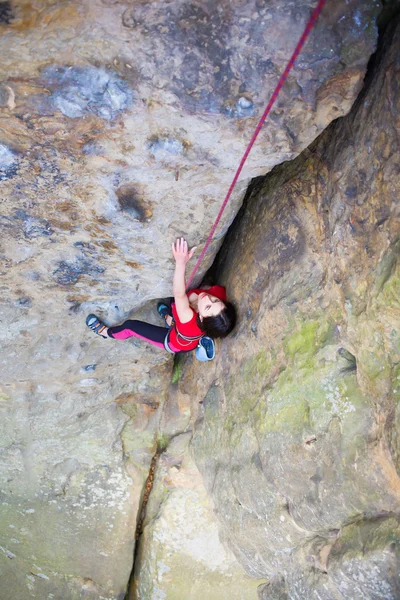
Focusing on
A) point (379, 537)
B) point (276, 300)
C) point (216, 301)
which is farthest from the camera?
point (216, 301)

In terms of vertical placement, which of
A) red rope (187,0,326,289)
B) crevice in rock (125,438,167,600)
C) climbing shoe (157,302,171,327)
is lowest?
crevice in rock (125,438,167,600)

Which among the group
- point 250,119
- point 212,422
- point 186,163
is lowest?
point 212,422

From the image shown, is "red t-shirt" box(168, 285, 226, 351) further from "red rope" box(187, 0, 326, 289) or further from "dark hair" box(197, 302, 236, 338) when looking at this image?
"red rope" box(187, 0, 326, 289)

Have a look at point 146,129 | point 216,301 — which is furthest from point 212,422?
point 146,129

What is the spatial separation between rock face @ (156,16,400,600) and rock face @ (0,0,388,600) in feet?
0.21

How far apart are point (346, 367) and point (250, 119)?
3.57 ft

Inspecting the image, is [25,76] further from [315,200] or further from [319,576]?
[319,576]

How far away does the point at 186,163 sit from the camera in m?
1.96

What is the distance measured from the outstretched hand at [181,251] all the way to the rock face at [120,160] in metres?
0.04

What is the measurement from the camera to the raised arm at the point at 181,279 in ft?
7.93

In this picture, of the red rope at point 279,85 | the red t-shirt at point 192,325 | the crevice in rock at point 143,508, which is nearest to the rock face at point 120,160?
the red rope at point 279,85

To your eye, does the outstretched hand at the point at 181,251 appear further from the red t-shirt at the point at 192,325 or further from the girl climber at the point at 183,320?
the red t-shirt at the point at 192,325

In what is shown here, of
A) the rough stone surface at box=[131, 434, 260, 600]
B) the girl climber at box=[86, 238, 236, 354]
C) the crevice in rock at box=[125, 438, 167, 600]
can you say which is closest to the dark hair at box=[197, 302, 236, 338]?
the girl climber at box=[86, 238, 236, 354]

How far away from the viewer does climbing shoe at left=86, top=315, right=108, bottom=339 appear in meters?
2.91
